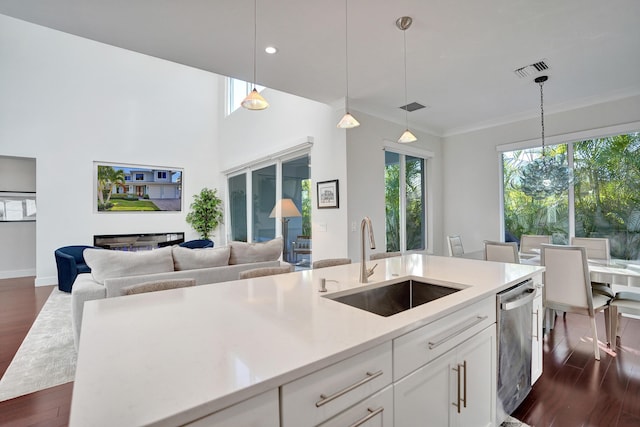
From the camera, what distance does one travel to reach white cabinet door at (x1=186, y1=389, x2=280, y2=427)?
2.25ft

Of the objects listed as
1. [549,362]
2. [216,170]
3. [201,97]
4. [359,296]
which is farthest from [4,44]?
[549,362]

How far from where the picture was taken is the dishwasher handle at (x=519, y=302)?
1.71m

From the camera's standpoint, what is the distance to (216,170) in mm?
8031

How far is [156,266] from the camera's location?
2988 millimetres

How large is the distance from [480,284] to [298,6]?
2.28 metres

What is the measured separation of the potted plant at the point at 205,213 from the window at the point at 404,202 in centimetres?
466

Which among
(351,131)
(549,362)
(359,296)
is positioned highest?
(351,131)

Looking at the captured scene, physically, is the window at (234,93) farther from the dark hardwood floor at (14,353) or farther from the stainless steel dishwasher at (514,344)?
the stainless steel dishwasher at (514,344)

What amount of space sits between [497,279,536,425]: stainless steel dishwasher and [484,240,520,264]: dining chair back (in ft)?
4.43

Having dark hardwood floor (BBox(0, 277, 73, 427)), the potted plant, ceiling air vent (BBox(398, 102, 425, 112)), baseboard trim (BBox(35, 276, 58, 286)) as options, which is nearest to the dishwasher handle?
dark hardwood floor (BBox(0, 277, 73, 427))

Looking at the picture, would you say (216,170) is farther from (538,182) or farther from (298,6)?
(538,182)

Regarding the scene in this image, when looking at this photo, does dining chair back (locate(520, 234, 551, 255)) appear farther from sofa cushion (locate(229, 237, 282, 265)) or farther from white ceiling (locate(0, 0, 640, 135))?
sofa cushion (locate(229, 237, 282, 265))

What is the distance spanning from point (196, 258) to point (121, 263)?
2.19 ft

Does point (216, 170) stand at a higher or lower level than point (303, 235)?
higher
